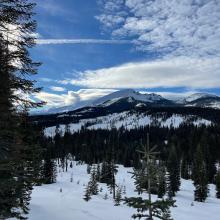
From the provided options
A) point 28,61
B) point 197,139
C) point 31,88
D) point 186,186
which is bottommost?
point 186,186

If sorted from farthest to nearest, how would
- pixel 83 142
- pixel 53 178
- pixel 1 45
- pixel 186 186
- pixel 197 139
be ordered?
pixel 83 142, pixel 197 139, pixel 186 186, pixel 53 178, pixel 1 45

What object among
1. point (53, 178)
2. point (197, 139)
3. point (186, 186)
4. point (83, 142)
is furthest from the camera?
point (83, 142)

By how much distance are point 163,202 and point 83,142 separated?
183 m

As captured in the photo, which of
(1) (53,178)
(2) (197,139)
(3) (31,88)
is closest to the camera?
(3) (31,88)

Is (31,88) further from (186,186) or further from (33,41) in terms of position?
(186,186)

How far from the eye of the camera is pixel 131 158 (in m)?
163

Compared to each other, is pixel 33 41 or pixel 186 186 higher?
pixel 33 41

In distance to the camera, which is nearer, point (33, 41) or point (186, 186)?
point (33, 41)

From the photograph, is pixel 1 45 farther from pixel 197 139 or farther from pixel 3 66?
pixel 197 139

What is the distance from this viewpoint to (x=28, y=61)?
1681 cm

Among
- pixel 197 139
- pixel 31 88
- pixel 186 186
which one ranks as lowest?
pixel 186 186

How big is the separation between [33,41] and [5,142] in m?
4.56

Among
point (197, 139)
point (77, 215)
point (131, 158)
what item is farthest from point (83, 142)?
point (77, 215)

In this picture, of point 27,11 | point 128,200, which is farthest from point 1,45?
point 128,200
